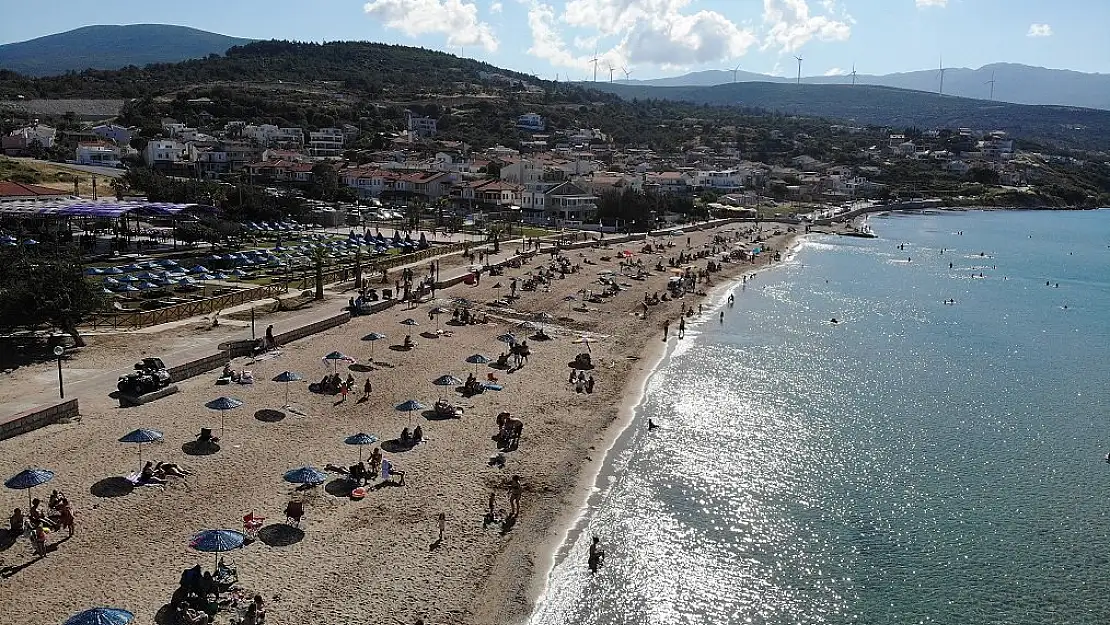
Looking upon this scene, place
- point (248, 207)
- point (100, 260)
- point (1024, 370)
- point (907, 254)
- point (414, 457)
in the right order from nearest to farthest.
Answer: point (414, 457) < point (1024, 370) < point (100, 260) < point (248, 207) < point (907, 254)

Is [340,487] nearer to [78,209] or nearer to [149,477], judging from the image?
[149,477]

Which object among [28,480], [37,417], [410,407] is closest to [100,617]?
[28,480]

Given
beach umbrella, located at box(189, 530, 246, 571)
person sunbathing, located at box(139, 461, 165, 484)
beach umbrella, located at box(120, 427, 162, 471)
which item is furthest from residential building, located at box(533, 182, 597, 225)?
beach umbrella, located at box(189, 530, 246, 571)

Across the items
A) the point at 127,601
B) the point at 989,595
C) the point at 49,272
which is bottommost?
the point at 989,595

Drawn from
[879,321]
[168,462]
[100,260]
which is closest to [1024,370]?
[879,321]

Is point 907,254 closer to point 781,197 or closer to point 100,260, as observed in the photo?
point 781,197

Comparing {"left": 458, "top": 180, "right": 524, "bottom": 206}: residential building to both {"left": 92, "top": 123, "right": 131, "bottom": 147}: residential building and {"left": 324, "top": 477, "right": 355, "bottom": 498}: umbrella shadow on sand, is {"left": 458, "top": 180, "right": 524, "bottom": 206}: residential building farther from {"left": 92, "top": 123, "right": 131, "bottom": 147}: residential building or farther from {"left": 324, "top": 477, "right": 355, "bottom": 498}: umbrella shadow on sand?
{"left": 324, "top": 477, "right": 355, "bottom": 498}: umbrella shadow on sand

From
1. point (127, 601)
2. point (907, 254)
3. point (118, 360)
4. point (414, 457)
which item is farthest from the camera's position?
point (907, 254)
